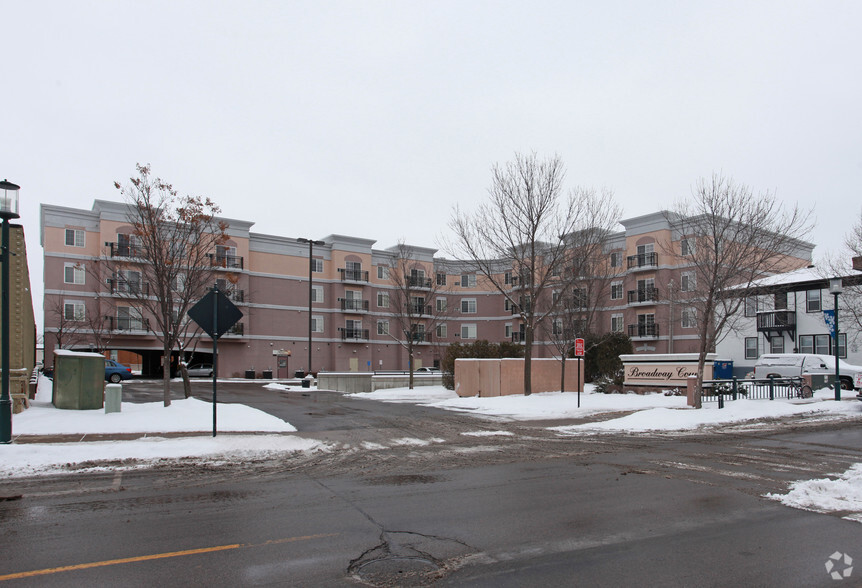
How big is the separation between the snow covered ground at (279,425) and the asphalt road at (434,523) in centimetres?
77

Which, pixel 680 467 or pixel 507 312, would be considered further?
pixel 507 312

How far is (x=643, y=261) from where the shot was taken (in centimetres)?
5309

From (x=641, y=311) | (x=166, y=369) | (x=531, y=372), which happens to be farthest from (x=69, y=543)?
(x=641, y=311)

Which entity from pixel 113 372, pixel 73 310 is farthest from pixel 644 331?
pixel 73 310

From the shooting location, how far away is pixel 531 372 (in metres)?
28.0

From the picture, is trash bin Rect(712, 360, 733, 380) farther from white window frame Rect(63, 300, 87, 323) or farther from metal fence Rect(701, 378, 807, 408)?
white window frame Rect(63, 300, 87, 323)

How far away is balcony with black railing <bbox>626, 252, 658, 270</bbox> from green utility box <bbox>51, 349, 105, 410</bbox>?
45174mm

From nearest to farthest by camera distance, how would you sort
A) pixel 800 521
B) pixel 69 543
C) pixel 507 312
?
1. pixel 69 543
2. pixel 800 521
3. pixel 507 312

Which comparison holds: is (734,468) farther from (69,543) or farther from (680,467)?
(69,543)

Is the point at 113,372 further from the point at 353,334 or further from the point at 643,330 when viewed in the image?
the point at 643,330

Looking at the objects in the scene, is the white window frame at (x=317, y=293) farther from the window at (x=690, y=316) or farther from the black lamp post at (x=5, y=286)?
the black lamp post at (x=5, y=286)

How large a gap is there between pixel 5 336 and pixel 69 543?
662cm

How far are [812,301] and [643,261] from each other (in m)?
15.3

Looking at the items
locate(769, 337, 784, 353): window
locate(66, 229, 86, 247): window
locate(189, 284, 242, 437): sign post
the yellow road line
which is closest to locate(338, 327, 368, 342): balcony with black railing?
locate(66, 229, 86, 247): window
